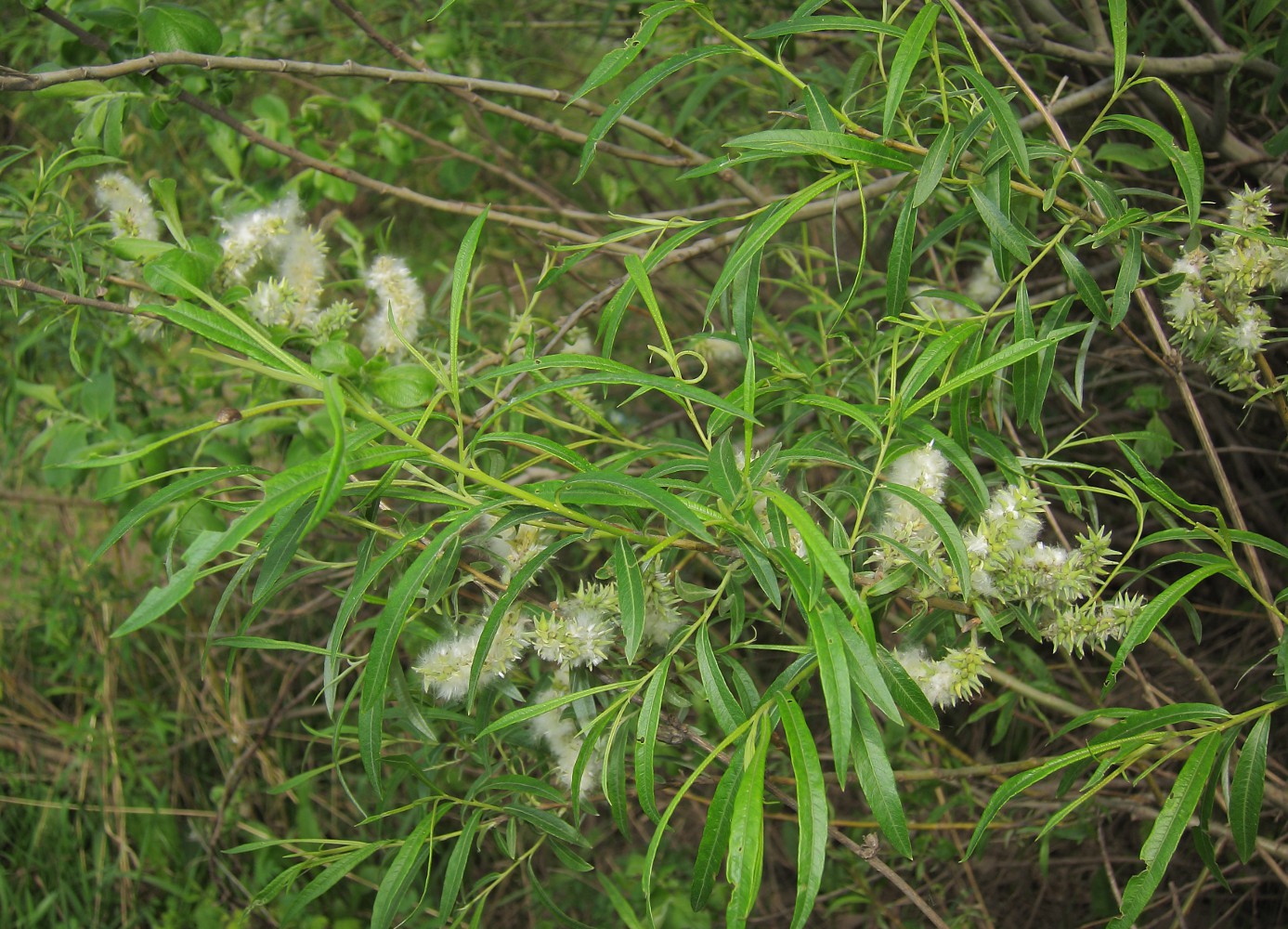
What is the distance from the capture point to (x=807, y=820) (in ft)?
1.96

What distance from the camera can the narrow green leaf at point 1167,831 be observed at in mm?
692

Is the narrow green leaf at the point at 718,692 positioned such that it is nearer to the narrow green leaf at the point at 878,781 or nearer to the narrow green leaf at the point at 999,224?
the narrow green leaf at the point at 878,781

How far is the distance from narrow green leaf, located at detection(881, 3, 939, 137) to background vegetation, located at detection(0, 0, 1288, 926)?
1 centimetres

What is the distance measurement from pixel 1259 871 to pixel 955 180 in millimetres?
1190

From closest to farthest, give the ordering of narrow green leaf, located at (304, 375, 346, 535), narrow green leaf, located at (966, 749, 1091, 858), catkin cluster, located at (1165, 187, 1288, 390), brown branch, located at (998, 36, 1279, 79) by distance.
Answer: narrow green leaf, located at (304, 375, 346, 535) → narrow green leaf, located at (966, 749, 1091, 858) → catkin cluster, located at (1165, 187, 1288, 390) → brown branch, located at (998, 36, 1279, 79)

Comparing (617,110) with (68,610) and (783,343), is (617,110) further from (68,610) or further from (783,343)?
(68,610)

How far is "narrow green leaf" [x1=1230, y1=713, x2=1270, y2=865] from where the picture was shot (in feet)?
2.49

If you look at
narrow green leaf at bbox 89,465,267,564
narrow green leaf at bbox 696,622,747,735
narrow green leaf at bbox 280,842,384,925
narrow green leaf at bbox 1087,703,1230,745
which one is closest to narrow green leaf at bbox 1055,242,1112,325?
narrow green leaf at bbox 1087,703,1230,745

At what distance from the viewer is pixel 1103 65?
3.96ft

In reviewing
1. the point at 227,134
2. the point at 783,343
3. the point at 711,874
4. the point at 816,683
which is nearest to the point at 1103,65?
the point at 783,343

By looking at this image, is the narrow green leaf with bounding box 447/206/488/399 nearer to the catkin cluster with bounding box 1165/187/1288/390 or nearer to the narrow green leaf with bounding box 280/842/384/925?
the narrow green leaf with bounding box 280/842/384/925

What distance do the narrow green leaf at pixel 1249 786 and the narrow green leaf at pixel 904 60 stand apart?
1.85 feet

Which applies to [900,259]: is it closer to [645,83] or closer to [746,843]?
[645,83]

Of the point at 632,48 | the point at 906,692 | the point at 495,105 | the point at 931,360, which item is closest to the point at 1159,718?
the point at 906,692
